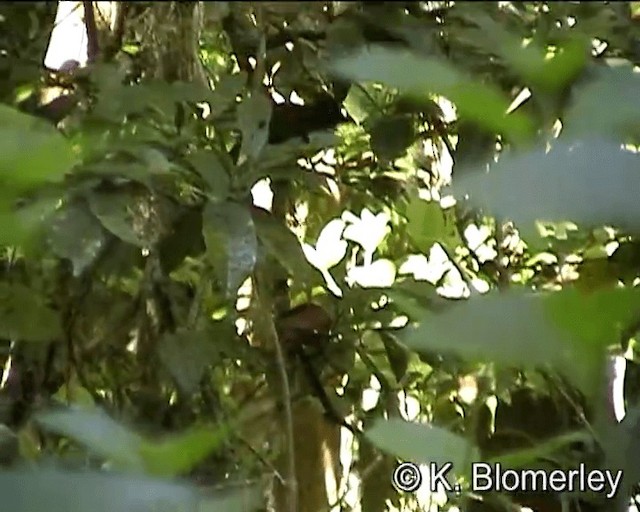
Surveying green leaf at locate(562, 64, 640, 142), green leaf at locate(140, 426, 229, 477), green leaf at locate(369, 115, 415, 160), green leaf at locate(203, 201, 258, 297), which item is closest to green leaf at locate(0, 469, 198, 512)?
green leaf at locate(140, 426, 229, 477)

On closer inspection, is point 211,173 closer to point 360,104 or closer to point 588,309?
Result: point 360,104

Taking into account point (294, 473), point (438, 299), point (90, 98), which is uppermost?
point (90, 98)

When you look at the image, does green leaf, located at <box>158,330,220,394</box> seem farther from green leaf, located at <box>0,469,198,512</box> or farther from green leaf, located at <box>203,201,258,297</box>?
green leaf, located at <box>0,469,198,512</box>

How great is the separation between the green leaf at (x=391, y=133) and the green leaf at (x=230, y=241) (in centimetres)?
13

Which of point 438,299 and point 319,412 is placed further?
point 319,412

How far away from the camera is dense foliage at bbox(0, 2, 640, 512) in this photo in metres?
0.45

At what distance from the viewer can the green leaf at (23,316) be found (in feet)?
1.56

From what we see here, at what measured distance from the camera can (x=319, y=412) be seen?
60cm

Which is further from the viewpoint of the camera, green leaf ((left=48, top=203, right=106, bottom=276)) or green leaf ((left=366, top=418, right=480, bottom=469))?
green leaf ((left=48, top=203, right=106, bottom=276))

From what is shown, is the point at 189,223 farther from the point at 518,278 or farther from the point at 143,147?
the point at 518,278

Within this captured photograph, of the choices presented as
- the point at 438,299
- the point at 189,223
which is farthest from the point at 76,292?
the point at 438,299

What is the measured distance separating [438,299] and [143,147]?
6.1 inches

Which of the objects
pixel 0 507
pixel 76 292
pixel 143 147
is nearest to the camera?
pixel 0 507

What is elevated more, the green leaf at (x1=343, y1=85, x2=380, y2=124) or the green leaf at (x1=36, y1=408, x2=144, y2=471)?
Answer: the green leaf at (x1=343, y1=85, x2=380, y2=124)
